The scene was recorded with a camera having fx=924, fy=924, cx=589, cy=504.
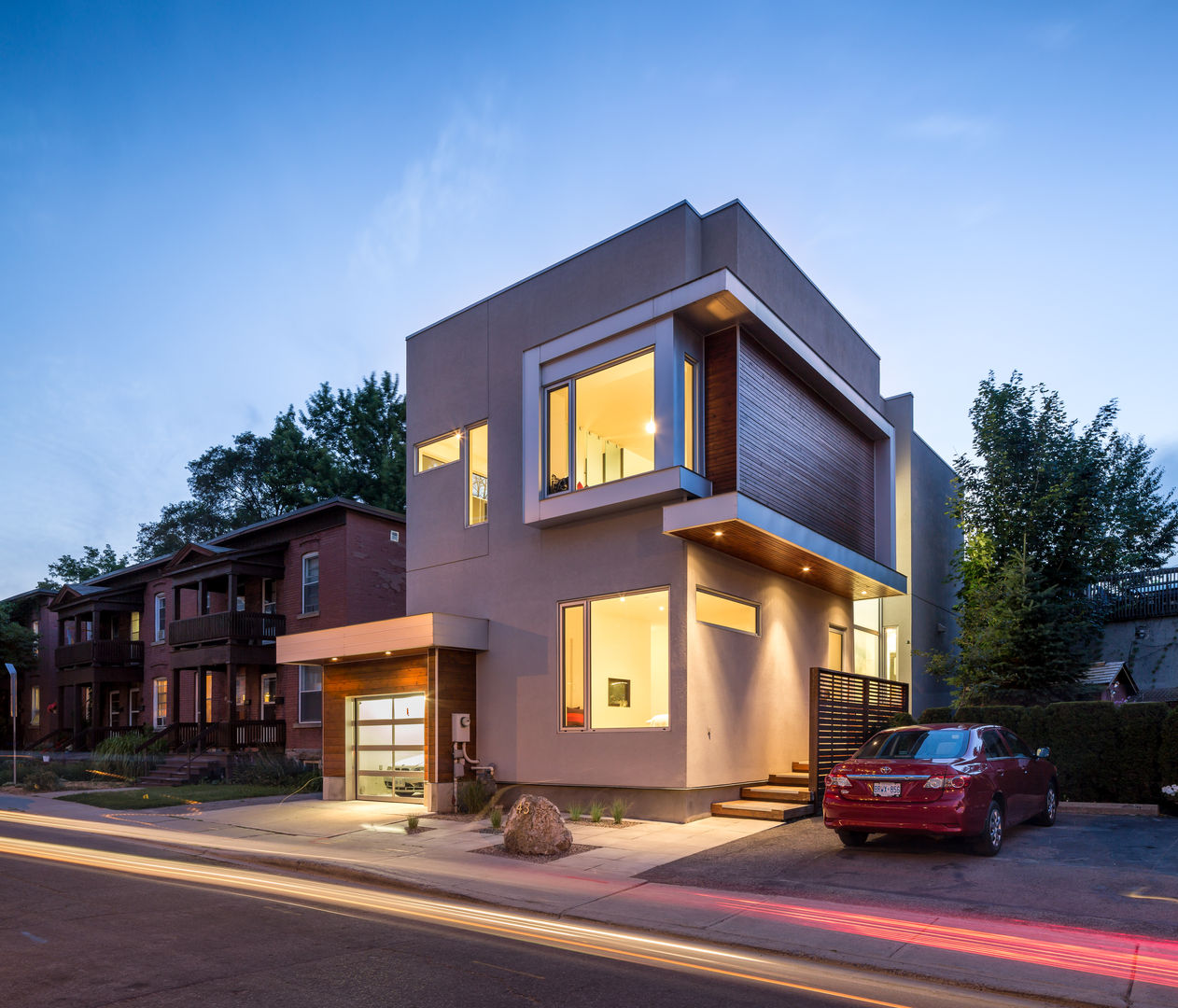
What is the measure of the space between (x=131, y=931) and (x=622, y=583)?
921 cm

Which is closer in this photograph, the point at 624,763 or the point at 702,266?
the point at 624,763

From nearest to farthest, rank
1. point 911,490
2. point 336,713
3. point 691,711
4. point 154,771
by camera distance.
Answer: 1. point 691,711
2. point 336,713
3. point 911,490
4. point 154,771

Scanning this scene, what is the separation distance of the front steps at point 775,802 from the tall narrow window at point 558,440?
19.8ft

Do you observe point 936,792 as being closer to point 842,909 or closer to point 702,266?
point 842,909

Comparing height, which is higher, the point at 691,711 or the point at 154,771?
the point at 691,711

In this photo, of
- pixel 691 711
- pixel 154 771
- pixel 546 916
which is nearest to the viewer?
pixel 546 916

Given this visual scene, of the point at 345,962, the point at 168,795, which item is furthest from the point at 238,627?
the point at 345,962

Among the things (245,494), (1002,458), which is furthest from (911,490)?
(245,494)

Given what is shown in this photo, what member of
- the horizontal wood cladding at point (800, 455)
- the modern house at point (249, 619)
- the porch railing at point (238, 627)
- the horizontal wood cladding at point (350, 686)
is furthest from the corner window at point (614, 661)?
the porch railing at point (238, 627)

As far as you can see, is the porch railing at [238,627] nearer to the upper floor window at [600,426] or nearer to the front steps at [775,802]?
the upper floor window at [600,426]

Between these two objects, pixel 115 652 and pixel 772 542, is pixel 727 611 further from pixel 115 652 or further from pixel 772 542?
pixel 115 652

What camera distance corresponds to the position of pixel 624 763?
15.1 metres

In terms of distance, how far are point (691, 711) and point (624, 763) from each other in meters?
1.54

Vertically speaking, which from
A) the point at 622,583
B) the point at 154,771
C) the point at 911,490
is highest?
the point at 911,490
